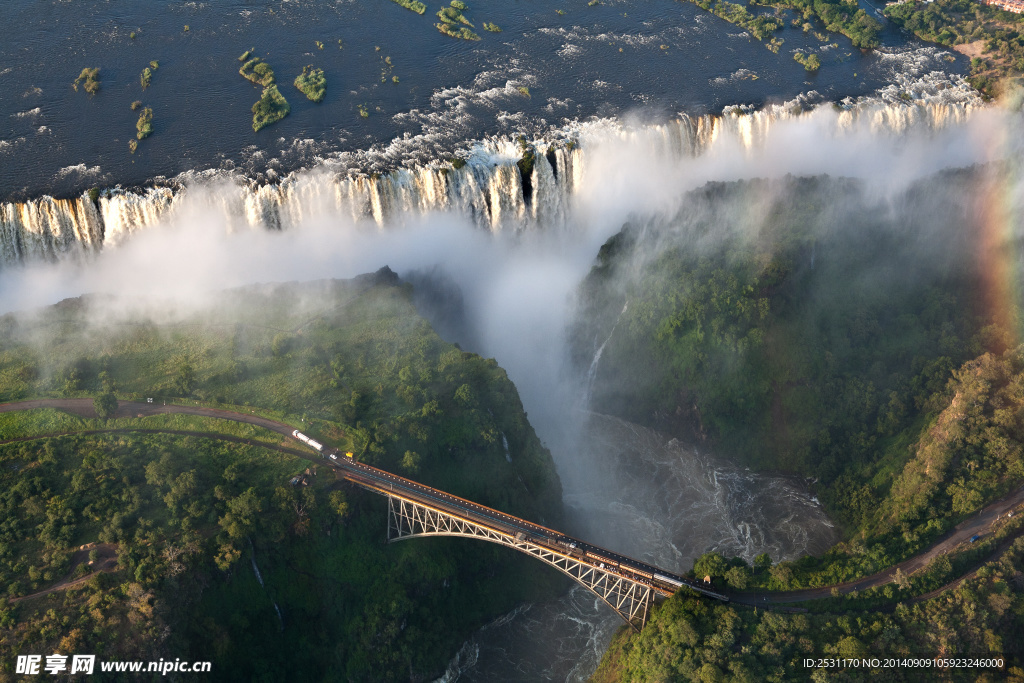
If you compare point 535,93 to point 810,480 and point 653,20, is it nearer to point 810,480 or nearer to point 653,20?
point 653,20

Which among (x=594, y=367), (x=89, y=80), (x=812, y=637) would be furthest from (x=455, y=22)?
(x=812, y=637)

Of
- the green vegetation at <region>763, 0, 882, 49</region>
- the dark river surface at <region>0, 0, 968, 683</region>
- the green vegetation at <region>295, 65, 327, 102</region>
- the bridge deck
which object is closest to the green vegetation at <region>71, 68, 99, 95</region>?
the dark river surface at <region>0, 0, 968, 683</region>

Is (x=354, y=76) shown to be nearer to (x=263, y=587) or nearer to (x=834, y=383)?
(x=834, y=383)

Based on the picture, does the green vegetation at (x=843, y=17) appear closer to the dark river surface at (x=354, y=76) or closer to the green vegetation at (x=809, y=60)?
the dark river surface at (x=354, y=76)

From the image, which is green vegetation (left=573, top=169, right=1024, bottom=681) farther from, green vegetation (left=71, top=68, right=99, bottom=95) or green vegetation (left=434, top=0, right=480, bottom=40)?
green vegetation (left=71, top=68, right=99, bottom=95)

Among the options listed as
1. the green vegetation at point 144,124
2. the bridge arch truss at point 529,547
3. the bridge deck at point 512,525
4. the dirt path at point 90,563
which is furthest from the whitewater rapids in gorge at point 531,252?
the dirt path at point 90,563

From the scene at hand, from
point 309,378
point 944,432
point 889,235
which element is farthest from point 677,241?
point 309,378
